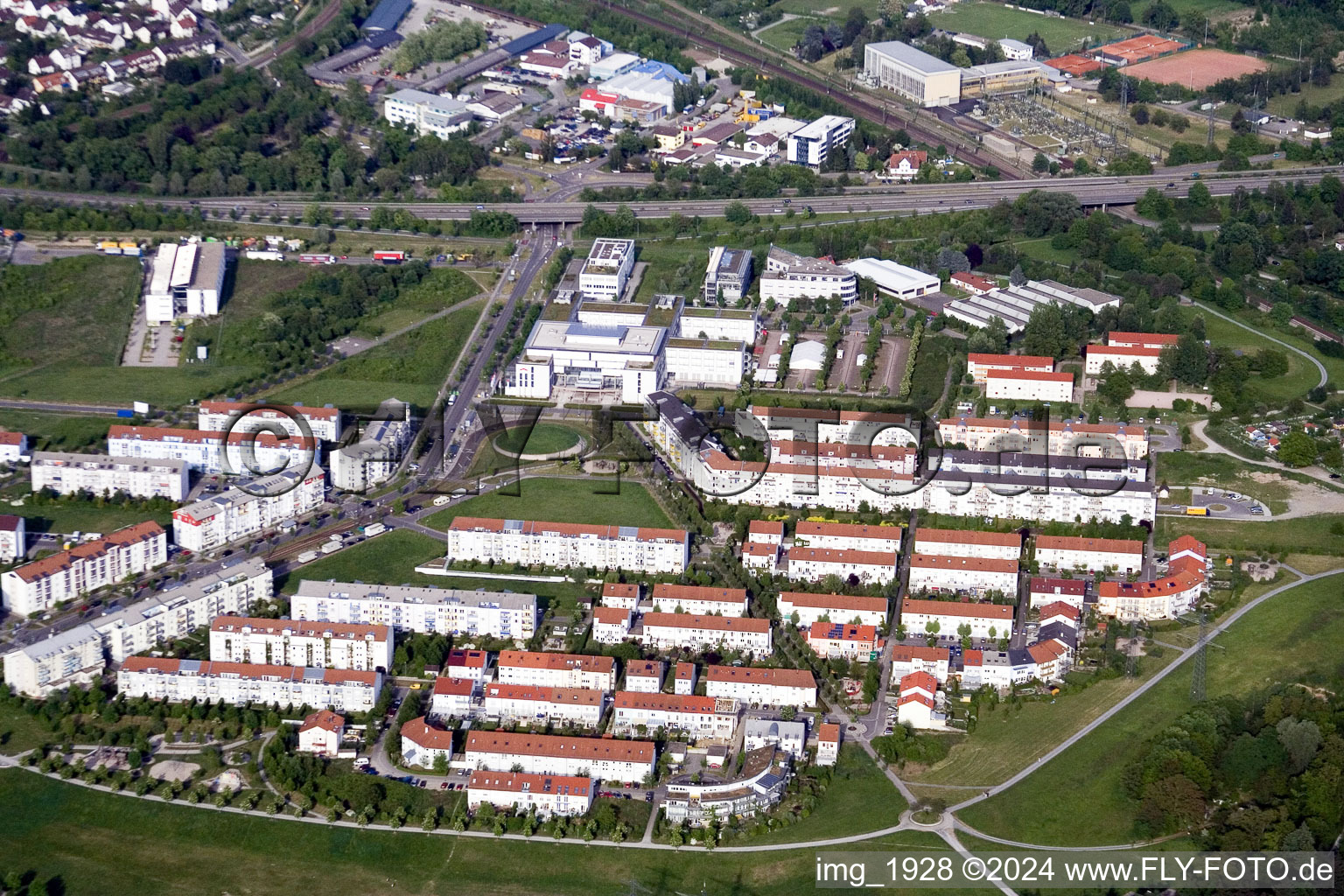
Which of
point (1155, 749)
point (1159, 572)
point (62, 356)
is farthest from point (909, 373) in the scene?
point (62, 356)

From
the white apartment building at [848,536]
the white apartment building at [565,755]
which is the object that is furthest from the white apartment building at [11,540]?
the white apartment building at [848,536]

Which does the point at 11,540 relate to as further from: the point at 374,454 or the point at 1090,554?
the point at 1090,554

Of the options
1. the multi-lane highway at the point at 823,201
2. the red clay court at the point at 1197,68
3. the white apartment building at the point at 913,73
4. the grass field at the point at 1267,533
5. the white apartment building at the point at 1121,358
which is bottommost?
the grass field at the point at 1267,533

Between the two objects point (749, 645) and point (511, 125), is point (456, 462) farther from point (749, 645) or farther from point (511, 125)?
point (511, 125)

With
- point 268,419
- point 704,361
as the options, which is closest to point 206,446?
point 268,419

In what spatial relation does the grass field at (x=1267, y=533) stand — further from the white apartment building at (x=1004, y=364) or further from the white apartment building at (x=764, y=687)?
the white apartment building at (x=764, y=687)

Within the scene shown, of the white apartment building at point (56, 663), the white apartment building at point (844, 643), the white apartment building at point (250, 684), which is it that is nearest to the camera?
the white apartment building at point (250, 684)

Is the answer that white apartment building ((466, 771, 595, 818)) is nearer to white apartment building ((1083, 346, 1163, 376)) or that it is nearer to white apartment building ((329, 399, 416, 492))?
white apartment building ((329, 399, 416, 492))
